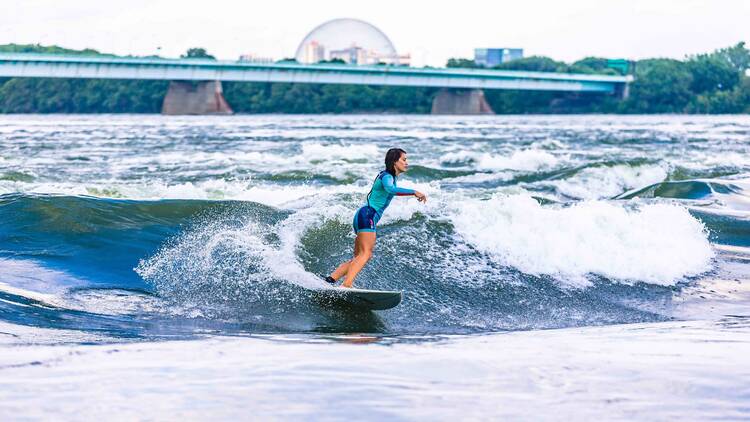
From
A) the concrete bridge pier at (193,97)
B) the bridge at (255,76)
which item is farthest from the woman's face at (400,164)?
the concrete bridge pier at (193,97)

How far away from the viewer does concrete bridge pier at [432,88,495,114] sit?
13188 cm

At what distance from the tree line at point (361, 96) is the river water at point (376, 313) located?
402 ft

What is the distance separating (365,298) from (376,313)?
27cm

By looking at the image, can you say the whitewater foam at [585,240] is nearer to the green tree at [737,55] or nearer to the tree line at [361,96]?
the tree line at [361,96]

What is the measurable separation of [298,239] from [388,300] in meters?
3.22

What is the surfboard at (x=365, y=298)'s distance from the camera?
1038cm

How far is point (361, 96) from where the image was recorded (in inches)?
5694

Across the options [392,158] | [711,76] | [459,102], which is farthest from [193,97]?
[392,158]

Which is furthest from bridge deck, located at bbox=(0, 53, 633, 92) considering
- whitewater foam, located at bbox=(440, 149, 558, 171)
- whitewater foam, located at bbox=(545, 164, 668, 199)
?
whitewater foam, located at bbox=(545, 164, 668, 199)

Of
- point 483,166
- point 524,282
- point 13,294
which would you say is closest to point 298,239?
point 524,282

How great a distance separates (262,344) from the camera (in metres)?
8.40

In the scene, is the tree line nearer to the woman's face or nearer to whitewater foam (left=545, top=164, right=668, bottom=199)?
whitewater foam (left=545, top=164, right=668, bottom=199)

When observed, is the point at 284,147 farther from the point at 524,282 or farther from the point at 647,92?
the point at 647,92

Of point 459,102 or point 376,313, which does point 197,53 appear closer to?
point 459,102
